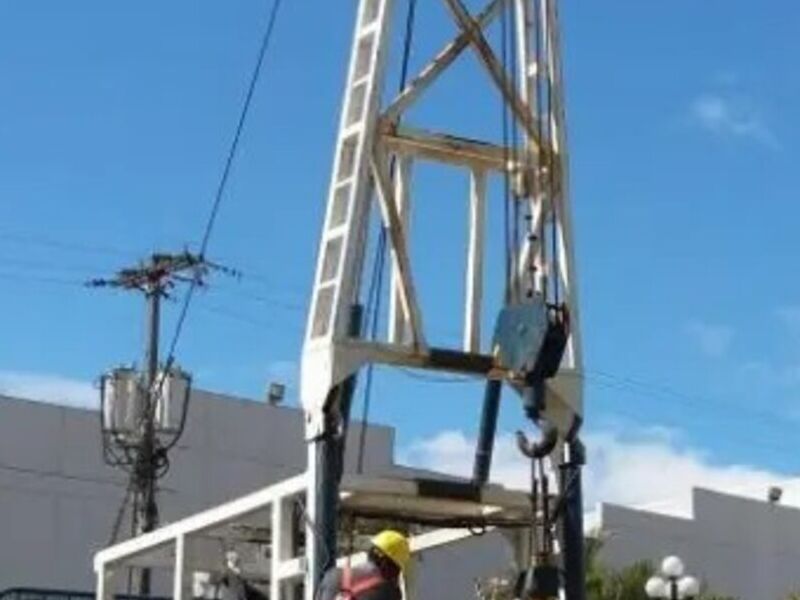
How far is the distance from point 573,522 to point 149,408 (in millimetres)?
28343

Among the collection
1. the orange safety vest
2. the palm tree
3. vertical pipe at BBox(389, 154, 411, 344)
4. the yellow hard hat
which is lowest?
the orange safety vest

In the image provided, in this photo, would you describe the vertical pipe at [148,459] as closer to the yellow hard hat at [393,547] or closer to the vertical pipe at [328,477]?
the vertical pipe at [328,477]

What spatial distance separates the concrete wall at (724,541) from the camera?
170 feet

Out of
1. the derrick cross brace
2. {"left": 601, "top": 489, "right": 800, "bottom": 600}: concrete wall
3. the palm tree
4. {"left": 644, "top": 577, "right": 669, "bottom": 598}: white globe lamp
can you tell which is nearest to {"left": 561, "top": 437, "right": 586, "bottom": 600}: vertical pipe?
the derrick cross brace

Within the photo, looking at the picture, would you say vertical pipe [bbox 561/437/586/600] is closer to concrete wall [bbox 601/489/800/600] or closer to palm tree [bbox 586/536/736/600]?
palm tree [bbox 586/536/736/600]

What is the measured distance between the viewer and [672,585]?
96.6ft

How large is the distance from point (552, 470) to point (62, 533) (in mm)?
34908

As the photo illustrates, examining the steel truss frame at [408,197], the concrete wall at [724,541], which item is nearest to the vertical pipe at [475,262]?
the steel truss frame at [408,197]

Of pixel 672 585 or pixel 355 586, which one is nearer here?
pixel 355 586

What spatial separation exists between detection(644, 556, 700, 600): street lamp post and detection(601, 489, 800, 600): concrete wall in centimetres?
1981

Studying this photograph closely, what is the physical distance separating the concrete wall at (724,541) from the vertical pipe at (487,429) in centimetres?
3548

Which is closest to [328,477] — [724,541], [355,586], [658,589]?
[355,586]

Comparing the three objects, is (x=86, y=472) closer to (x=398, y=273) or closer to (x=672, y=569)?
(x=672, y=569)

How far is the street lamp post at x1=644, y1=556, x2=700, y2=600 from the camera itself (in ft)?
96.6
